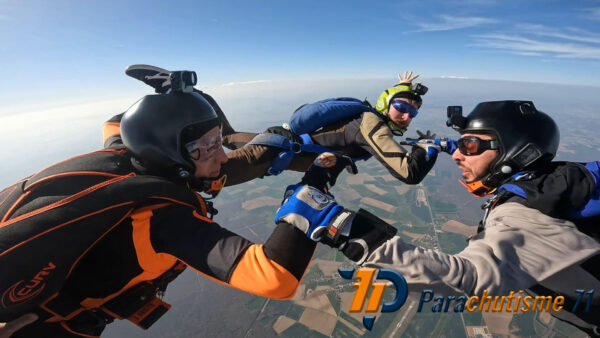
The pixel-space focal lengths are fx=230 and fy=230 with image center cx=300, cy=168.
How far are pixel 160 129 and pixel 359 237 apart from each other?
5.03ft

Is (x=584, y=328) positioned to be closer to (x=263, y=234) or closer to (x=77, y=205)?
(x=77, y=205)

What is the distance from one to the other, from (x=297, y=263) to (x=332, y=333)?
14.3 m

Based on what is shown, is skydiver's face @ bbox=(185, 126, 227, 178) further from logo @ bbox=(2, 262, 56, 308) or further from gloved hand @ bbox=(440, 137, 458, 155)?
gloved hand @ bbox=(440, 137, 458, 155)

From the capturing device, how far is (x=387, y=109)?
3670mm

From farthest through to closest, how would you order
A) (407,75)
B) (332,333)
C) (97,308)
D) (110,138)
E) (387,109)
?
(332,333)
(407,75)
(387,109)
(110,138)
(97,308)

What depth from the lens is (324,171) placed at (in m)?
2.11

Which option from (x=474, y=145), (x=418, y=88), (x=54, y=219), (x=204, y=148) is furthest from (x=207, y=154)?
(x=418, y=88)

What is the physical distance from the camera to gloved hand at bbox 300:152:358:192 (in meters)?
2.00

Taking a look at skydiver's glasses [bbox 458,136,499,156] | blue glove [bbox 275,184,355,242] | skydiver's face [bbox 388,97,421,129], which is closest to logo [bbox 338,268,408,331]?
blue glove [bbox 275,184,355,242]

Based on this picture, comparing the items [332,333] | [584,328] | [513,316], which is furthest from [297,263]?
[513,316]

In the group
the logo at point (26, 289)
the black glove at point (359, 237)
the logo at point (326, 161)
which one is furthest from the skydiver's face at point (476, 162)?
the logo at point (26, 289)

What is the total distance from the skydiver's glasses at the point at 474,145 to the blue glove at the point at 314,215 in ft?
4.99

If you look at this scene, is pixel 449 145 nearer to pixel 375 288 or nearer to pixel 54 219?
pixel 375 288

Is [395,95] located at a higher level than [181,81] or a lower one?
higher
